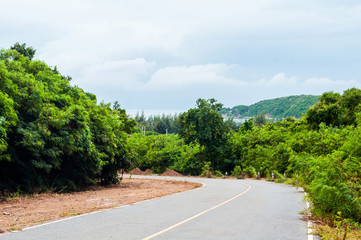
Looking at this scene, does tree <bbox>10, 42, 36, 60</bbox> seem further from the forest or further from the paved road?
the paved road

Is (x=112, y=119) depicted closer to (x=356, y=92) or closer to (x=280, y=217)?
(x=280, y=217)

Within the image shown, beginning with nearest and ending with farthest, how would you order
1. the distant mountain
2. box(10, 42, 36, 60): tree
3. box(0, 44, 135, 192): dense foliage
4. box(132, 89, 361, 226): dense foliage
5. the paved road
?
the paved road → box(0, 44, 135, 192): dense foliage → box(132, 89, 361, 226): dense foliage → box(10, 42, 36, 60): tree → the distant mountain

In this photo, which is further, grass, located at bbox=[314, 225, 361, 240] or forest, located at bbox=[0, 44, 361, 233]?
forest, located at bbox=[0, 44, 361, 233]

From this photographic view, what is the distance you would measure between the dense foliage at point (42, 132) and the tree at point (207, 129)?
28.1m

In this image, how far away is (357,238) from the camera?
29.2 feet

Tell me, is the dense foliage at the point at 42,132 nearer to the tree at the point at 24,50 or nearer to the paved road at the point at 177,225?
the paved road at the point at 177,225

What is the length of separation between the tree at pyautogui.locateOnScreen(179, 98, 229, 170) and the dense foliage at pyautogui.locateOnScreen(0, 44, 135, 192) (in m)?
28.1

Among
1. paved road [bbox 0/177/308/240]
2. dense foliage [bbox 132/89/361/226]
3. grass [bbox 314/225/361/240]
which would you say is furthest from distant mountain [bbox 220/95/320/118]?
grass [bbox 314/225/361/240]

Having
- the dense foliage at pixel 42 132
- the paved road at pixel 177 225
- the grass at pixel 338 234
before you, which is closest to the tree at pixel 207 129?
the dense foliage at pixel 42 132

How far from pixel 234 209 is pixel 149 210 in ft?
10.5

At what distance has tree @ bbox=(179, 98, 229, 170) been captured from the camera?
52531 millimetres

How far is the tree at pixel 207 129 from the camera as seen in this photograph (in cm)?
5253

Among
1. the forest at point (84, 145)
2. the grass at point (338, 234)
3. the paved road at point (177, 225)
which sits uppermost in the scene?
the forest at point (84, 145)

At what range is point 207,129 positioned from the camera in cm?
5272
